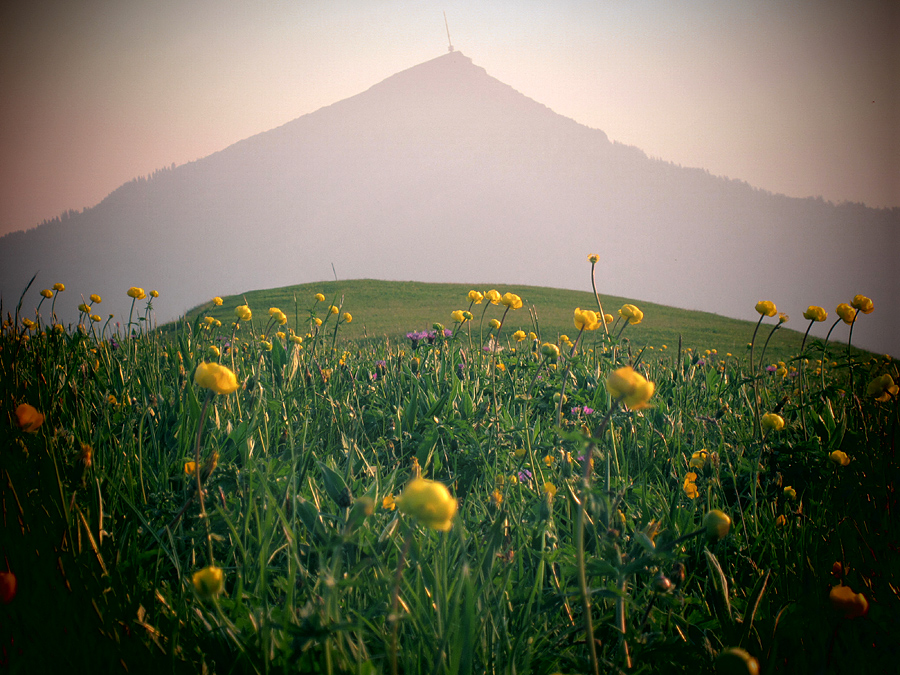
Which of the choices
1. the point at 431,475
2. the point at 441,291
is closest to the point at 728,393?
the point at 431,475

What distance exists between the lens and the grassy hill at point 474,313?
6840mm

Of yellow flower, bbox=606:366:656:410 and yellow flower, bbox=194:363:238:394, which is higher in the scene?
yellow flower, bbox=606:366:656:410

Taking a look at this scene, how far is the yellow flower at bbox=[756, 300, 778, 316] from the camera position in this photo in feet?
7.06

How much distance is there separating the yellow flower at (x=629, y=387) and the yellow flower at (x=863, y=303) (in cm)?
202

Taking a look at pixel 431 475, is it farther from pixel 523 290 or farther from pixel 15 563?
pixel 523 290

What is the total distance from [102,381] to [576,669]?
Result: 222 cm

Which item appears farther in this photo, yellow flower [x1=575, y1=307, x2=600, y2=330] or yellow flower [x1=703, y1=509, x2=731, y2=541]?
yellow flower [x1=575, y1=307, x2=600, y2=330]

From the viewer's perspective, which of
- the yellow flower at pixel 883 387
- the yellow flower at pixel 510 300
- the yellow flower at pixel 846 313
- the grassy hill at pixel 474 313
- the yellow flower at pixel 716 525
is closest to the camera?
the yellow flower at pixel 716 525

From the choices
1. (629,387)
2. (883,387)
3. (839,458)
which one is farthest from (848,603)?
(883,387)

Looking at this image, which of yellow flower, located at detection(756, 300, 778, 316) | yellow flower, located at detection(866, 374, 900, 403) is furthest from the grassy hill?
yellow flower, located at detection(866, 374, 900, 403)

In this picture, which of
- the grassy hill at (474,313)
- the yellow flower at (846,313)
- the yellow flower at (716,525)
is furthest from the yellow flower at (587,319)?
the grassy hill at (474,313)

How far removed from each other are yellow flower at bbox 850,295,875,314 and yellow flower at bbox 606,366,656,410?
2019mm

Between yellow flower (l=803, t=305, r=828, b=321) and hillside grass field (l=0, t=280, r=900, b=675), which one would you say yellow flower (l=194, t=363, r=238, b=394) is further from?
yellow flower (l=803, t=305, r=828, b=321)

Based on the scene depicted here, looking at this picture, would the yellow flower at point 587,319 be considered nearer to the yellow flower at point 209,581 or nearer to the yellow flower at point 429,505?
the yellow flower at point 429,505
